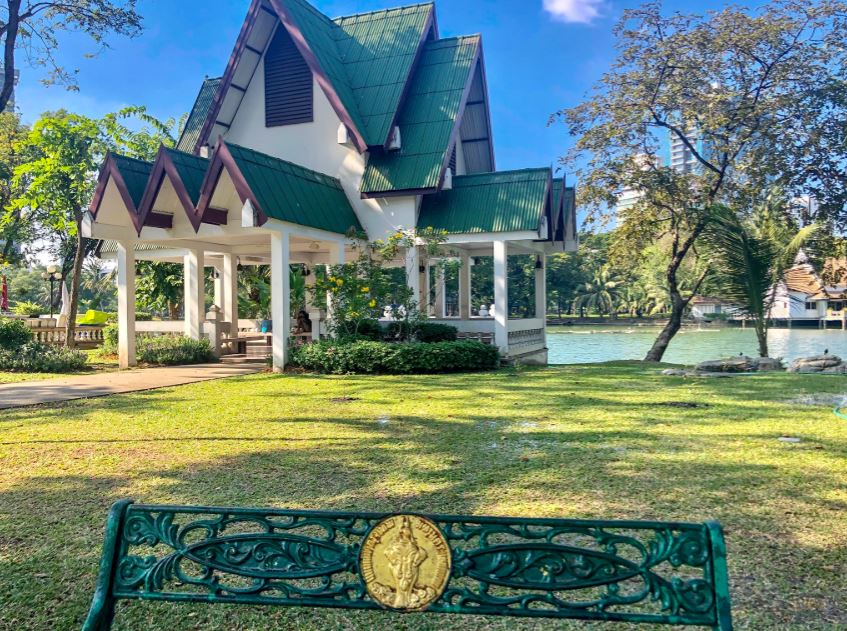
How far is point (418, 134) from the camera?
16.7 metres

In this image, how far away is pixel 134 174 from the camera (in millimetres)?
13461

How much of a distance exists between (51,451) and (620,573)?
5758 mm

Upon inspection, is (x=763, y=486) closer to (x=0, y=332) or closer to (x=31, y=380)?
(x=31, y=380)

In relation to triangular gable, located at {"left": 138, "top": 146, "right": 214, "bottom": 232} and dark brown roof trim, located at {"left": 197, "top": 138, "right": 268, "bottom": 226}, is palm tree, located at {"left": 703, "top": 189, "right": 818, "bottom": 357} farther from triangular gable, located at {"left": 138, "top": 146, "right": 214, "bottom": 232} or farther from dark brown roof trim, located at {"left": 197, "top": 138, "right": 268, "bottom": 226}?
triangular gable, located at {"left": 138, "top": 146, "right": 214, "bottom": 232}

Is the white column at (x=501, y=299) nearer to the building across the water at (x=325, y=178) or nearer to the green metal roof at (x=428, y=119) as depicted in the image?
the building across the water at (x=325, y=178)

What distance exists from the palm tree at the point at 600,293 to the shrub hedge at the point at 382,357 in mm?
53144

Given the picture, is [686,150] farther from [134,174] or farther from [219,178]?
[134,174]

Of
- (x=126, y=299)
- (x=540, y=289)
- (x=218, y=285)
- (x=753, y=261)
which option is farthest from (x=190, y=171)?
(x=753, y=261)

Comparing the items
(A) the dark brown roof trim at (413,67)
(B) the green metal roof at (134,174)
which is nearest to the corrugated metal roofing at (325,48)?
(A) the dark brown roof trim at (413,67)

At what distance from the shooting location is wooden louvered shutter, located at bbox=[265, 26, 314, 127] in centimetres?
1692

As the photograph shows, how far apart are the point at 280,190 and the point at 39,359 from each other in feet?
20.5

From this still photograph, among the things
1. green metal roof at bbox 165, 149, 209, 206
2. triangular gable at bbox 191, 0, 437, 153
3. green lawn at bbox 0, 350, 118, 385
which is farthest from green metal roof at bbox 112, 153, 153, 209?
green lawn at bbox 0, 350, 118, 385

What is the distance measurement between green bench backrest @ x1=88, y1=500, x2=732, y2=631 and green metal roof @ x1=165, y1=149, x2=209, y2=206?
11282 mm

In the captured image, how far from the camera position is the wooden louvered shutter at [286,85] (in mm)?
16922
